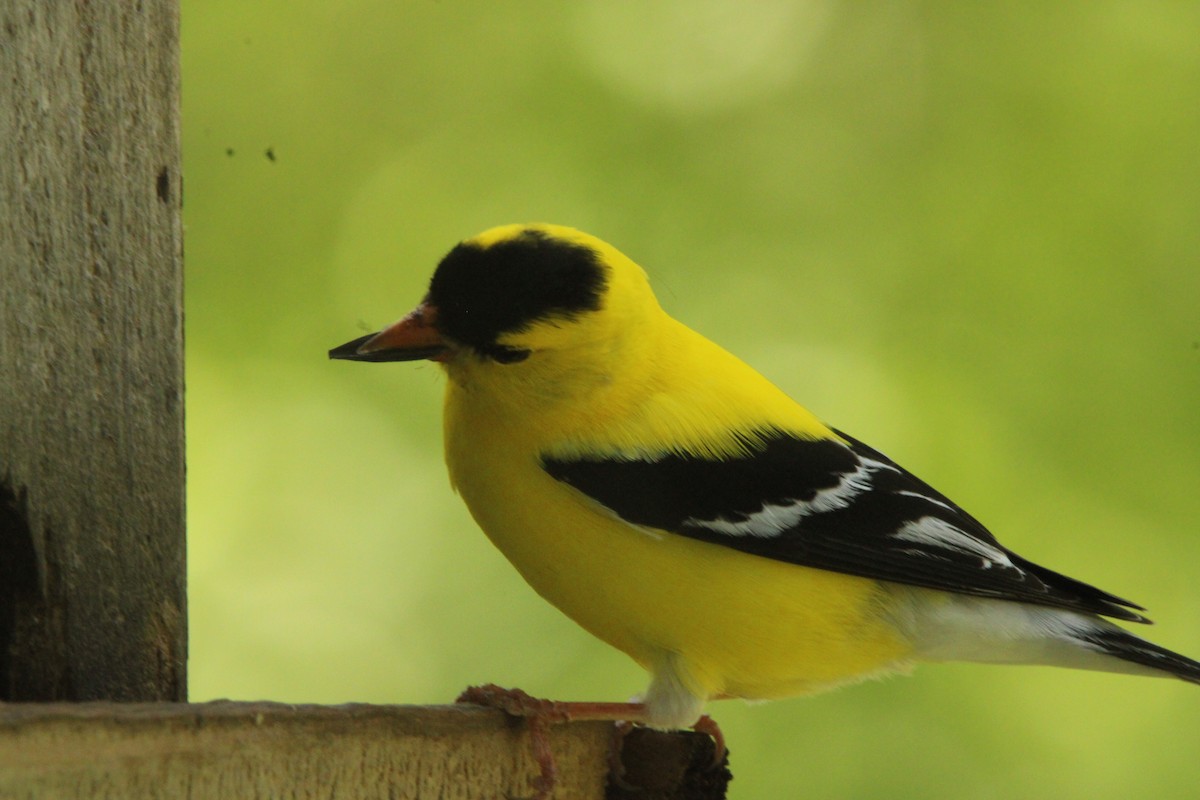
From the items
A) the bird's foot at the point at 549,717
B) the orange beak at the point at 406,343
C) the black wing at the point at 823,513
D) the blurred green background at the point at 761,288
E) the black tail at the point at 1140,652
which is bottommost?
the bird's foot at the point at 549,717

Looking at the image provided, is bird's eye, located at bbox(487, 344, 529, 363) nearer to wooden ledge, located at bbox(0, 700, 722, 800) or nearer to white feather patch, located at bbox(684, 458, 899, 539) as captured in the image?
white feather patch, located at bbox(684, 458, 899, 539)

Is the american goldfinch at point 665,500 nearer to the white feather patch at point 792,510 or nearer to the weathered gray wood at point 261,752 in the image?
the white feather patch at point 792,510

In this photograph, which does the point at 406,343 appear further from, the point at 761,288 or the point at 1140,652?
the point at 761,288

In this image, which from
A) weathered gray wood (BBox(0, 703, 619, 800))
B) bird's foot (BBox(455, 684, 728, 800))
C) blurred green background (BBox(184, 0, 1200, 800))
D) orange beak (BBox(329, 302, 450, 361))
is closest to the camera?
weathered gray wood (BBox(0, 703, 619, 800))

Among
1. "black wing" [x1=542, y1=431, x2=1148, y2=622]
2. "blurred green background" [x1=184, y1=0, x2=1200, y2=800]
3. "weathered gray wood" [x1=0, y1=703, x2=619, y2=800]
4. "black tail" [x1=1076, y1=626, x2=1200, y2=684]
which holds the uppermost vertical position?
"blurred green background" [x1=184, y1=0, x2=1200, y2=800]

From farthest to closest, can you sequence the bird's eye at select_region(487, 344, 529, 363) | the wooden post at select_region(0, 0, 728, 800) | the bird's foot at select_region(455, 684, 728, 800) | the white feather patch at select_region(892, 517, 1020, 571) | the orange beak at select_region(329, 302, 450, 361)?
the white feather patch at select_region(892, 517, 1020, 571) < the bird's eye at select_region(487, 344, 529, 363) < the orange beak at select_region(329, 302, 450, 361) < the bird's foot at select_region(455, 684, 728, 800) < the wooden post at select_region(0, 0, 728, 800)

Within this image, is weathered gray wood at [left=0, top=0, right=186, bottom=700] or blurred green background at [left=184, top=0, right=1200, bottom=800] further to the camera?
blurred green background at [left=184, top=0, right=1200, bottom=800]

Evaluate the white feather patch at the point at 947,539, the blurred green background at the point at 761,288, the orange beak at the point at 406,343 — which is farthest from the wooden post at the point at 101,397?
the blurred green background at the point at 761,288

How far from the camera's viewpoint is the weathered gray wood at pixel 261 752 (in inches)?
65.3

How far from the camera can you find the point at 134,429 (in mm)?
2410

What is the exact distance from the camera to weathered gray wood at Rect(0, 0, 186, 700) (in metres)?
2.27

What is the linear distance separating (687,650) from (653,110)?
3328mm

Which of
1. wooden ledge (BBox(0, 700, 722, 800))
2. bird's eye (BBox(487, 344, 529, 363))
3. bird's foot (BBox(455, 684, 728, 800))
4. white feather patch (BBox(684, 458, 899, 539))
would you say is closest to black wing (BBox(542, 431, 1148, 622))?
white feather patch (BBox(684, 458, 899, 539))

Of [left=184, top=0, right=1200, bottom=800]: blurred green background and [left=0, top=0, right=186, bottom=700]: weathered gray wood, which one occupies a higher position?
[left=184, top=0, right=1200, bottom=800]: blurred green background
